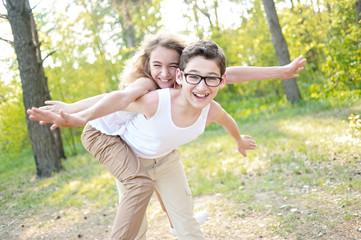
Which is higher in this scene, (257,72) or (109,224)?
(257,72)

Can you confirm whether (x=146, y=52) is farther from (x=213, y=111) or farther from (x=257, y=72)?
(x=257, y=72)

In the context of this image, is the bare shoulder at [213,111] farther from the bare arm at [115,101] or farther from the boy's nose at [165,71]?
the bare arm at [115,101]

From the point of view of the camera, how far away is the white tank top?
2455 mm

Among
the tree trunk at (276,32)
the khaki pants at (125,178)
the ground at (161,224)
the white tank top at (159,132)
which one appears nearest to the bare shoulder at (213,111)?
the white tank top at (159,132)

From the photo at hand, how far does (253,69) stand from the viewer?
112 inches

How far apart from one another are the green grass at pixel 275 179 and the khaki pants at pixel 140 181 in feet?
3.62

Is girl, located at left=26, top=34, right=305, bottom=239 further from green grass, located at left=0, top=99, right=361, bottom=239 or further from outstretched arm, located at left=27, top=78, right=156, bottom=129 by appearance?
green grass, located at left=0, top=99, right=361, bottom=239

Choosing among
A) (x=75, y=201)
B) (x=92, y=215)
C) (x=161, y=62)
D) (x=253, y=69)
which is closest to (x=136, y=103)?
(x=161, y=62)

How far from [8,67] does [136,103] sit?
8.82 meters

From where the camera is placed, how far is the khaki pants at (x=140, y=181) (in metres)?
2.47

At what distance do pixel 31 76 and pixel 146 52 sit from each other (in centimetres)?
489

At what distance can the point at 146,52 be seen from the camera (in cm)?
300

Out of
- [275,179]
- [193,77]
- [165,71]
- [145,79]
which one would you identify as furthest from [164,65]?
[275,179]

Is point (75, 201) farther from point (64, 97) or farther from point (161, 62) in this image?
point (64, 97)
